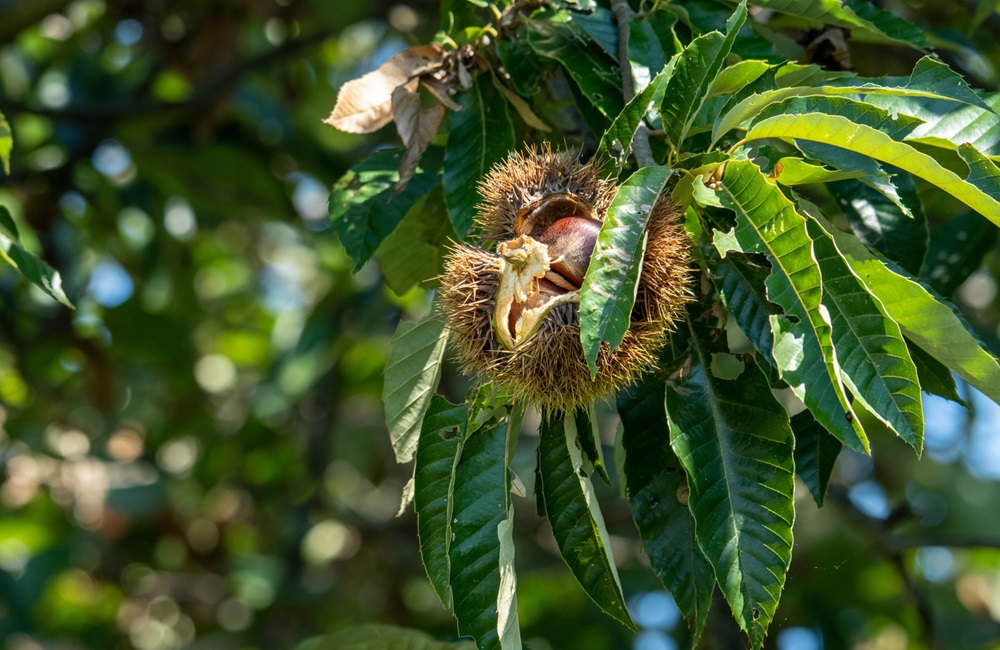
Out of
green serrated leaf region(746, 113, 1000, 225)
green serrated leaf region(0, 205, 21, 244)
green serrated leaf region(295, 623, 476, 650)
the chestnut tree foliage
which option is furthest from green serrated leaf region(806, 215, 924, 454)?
green serrated leaf region(0, 205, 21, 244)

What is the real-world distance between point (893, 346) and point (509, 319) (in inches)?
17.0

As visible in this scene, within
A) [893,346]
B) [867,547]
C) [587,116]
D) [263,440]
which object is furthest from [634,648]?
[893,346]

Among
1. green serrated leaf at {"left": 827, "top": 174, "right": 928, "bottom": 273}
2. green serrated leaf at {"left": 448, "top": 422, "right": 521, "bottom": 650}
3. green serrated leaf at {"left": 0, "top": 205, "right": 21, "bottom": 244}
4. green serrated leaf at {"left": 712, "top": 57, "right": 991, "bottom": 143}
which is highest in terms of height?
green serrated leaf at {"left": 712, "top": 57, "right": 991, "bottom": 143}

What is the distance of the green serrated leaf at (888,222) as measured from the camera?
163cm

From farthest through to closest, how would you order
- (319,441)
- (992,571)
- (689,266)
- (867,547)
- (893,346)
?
(992,571), (319,441), (867,547), (689,266), (893,346)

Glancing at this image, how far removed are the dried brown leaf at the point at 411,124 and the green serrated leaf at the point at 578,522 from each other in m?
0.47

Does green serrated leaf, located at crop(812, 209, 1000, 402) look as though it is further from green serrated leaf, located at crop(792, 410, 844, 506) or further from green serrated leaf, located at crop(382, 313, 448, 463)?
green serrated leaf, located at crop(382, 313, 448, 463)

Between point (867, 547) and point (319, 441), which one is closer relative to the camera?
point (867, 547)

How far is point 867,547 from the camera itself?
344 cm

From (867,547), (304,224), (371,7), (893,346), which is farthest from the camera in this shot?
(304,224)

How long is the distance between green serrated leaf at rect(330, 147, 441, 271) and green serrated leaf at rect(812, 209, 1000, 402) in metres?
0.70

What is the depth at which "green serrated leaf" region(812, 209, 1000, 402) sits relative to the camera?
3.88 ft

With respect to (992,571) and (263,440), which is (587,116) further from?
(992,571)

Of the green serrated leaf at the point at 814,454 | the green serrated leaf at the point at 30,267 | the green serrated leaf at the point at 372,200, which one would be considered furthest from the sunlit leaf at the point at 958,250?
the green serrated leaf at the point at 30,267
